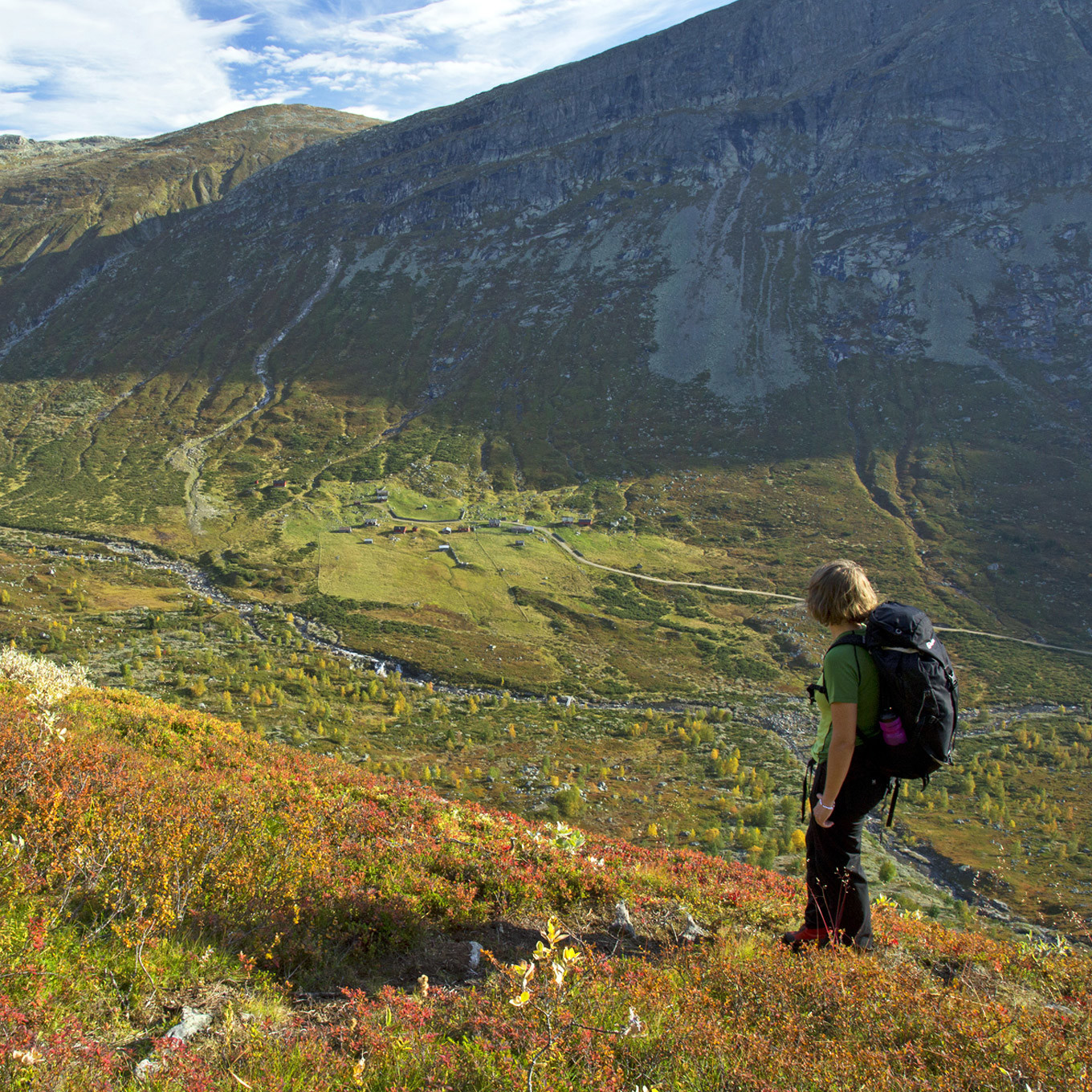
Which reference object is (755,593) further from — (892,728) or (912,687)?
(912,687)

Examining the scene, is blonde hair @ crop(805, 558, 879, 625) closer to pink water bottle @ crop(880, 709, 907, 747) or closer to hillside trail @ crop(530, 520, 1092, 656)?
pink water bottle @ crop(880, 709, 907, 747)

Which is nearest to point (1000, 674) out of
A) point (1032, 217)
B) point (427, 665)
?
point (427, 665)

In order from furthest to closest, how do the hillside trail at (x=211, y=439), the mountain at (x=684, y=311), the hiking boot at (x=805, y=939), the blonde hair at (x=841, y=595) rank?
the mountain at (x=684, y=311) < the hillside trail at (x=211, y=439) < the hiking boot at (x=805, y=939) < the blonde hair at (x=841, y=595)

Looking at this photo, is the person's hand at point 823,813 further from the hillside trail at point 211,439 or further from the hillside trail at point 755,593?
the hillside trail at point 211,439

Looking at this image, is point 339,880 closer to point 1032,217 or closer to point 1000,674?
point 1000,674

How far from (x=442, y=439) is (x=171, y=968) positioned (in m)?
117

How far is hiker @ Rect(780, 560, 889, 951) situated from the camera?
522cm

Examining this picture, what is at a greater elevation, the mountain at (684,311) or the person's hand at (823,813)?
the mountain at (684,311)

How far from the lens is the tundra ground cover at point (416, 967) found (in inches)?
151

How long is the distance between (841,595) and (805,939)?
9.93 feet

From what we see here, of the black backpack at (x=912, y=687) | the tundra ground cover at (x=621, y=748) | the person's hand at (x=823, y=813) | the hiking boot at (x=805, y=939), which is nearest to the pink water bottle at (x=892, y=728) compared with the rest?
the black backpack at (x=912, y=687)

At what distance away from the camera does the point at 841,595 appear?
18.4 feet

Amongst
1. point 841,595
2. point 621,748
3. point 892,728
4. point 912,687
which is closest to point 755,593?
point 621,748

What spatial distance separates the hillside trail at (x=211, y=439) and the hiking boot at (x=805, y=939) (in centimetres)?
9002
